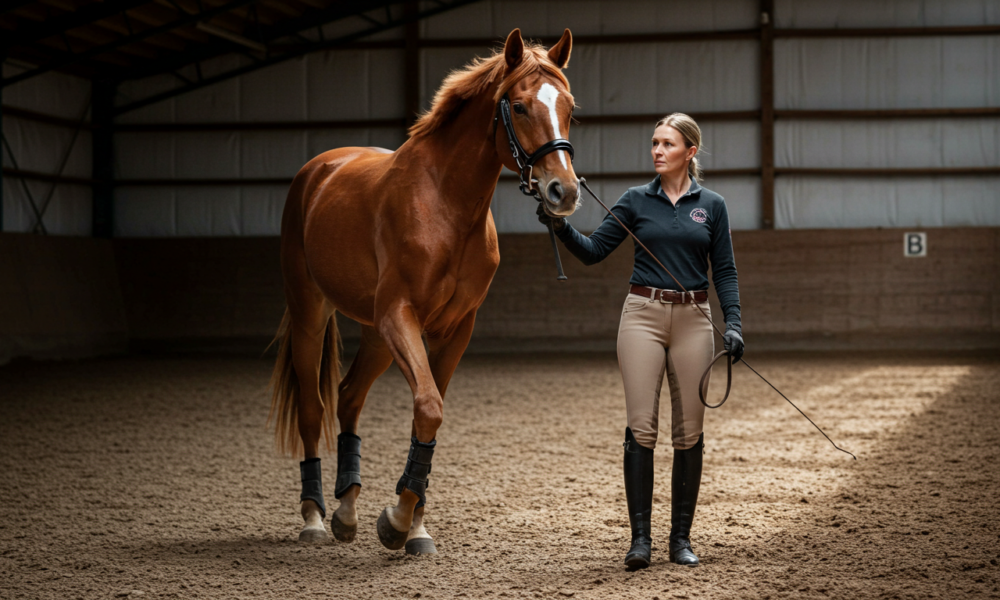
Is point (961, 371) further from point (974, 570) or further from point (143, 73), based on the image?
point (143, 73)

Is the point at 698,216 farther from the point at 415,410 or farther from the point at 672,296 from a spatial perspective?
the point at 415,410

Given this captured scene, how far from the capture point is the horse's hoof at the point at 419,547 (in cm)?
318

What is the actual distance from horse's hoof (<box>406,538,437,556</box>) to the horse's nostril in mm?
1459

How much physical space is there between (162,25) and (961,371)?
436 inches

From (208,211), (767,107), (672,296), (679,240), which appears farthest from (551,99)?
(208,211)

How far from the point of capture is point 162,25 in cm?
1144

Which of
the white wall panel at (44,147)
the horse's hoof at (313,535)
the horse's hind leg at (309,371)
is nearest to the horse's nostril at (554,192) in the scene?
the horse's hind leg at (309,371)

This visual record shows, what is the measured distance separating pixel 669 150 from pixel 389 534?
67.0 inches

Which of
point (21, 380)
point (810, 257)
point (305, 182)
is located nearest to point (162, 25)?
point (21, 380)

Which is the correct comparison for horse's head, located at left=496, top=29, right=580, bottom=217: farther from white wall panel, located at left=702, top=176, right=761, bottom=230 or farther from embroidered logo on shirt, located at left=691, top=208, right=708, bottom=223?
white wall panel, located at left=702, top=176, right=761, bottom=230

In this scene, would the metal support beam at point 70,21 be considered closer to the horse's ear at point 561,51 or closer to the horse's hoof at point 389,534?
the horse's ear at point 561,51

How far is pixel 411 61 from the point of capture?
43.2 ft

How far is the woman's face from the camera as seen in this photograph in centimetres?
294

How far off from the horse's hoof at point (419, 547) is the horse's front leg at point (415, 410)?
18 centimetres
